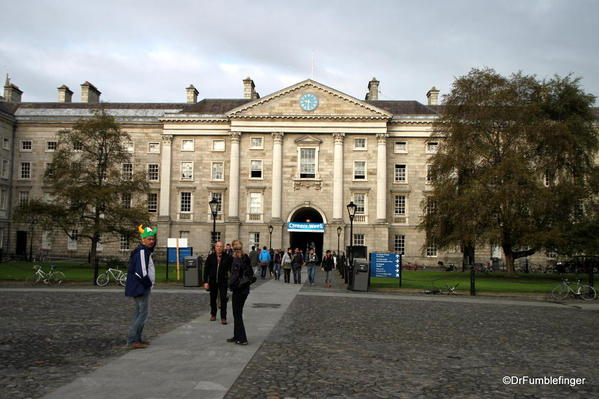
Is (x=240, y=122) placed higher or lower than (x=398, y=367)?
higher

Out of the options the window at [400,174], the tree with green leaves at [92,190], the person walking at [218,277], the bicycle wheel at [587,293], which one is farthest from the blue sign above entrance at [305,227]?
the person walking at [218,277]

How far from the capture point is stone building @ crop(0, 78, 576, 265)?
176 feet

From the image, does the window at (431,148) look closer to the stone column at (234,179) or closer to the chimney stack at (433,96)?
the chimney stack at (433,96)

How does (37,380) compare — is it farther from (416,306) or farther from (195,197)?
(195,197)

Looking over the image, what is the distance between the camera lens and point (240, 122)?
5459 centimetres

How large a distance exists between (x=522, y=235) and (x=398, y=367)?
1152 inches

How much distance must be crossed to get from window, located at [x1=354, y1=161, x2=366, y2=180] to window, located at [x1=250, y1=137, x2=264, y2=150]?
9.47 metres

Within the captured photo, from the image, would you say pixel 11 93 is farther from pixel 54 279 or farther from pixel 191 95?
pixel 54 279

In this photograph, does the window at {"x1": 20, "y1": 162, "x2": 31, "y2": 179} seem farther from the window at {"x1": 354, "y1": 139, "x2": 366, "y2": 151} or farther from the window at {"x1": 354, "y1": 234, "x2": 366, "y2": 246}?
the window at {"x1": 354, "y1": 234, "x2": 366, "y2": 246}

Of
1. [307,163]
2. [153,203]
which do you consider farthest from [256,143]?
[153,203]

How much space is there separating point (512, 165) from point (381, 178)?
1901cm

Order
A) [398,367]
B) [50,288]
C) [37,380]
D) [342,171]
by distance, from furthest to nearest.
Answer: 1. [342,171]
2. [50,288]
3. [398,367]
4. [37,380]

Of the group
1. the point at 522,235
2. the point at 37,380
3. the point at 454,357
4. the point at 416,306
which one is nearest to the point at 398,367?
the point at 454,357

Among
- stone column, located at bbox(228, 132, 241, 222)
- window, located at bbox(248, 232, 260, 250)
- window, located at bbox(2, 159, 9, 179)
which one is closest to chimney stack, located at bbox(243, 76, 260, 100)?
stone column, located at bbox(228, 132, 241, 222)
